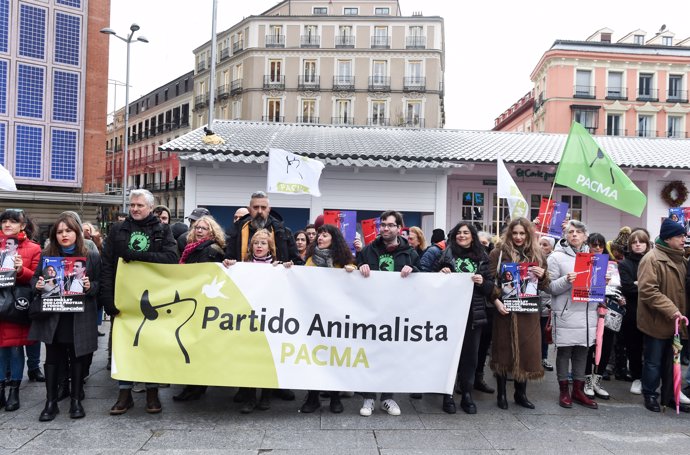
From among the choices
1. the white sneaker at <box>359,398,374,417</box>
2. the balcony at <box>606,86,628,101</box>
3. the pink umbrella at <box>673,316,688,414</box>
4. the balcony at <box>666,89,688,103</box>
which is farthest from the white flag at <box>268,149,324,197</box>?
the balcony at <box>666,89,688,103</box>

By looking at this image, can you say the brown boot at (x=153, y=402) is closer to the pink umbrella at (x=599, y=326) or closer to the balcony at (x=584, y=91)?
the pink umbrella at (x=599, y=326)

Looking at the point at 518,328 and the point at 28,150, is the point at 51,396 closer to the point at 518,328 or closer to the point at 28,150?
the point at 518,328

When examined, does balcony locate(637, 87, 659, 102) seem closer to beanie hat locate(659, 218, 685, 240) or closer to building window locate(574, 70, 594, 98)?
building window locate(574, 70, 594, 98)

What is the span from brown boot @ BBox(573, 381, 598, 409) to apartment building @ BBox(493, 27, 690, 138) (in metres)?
50.7

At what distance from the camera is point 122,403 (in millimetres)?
5371

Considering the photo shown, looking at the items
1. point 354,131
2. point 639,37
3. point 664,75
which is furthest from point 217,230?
point 639,37

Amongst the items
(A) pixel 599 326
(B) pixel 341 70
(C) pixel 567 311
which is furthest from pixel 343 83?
(C) pixel 567 311

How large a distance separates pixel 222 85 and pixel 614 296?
61.6 meters

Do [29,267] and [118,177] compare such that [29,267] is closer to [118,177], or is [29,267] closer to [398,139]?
[398,139]

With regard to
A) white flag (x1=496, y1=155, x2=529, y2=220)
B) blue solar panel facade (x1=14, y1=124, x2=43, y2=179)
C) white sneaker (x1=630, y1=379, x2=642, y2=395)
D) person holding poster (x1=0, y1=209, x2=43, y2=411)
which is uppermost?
blue solar panel facade (x1=14, y1=124, x2=43, y2=179)

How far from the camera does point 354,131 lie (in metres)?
18.4

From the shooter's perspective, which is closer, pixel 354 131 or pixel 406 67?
pixel 354 131

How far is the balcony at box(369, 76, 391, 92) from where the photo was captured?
186 feet

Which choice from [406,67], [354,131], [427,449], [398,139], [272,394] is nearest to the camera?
[427,449]
